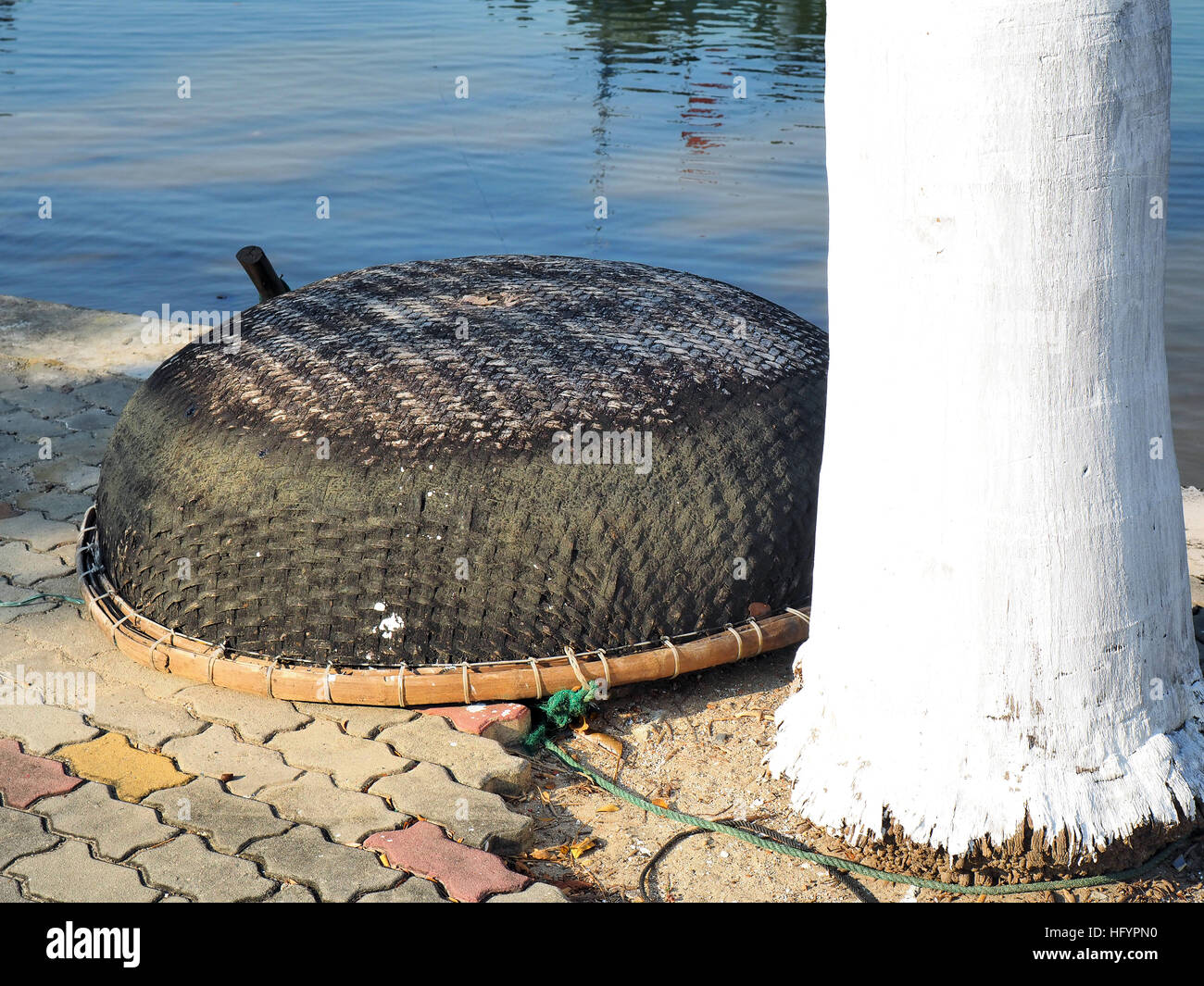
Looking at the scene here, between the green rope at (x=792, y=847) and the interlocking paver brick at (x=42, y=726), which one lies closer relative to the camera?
the green rope at (x=792, y=847)

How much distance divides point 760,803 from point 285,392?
179cm

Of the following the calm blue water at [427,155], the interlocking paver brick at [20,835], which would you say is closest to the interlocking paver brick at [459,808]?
the interlocking paver brick at [20,835]

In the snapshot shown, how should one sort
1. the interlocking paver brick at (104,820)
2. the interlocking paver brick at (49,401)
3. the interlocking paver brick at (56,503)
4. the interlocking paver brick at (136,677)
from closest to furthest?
the interlocking paver brick at (104,820) < the interlocking paver brick at (136,677) < the interlocking paver brick at (56,503) < the interlocking paver brick at (49,401)

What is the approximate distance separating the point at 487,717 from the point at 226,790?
692 millimetres

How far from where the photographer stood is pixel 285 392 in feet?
11.2

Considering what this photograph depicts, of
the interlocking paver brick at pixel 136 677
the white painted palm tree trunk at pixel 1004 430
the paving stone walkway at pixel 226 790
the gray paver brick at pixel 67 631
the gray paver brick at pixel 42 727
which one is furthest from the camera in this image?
the gray paver brick at pixel 67 631

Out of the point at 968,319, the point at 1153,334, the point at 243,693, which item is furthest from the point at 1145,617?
the point at 243,693

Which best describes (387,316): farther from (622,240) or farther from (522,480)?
(622,240)

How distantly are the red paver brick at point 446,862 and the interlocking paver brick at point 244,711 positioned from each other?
0.61 m

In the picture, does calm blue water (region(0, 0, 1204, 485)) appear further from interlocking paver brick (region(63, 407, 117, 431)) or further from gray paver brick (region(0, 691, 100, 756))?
gray paver brick (region(0, 691, 100, 756))

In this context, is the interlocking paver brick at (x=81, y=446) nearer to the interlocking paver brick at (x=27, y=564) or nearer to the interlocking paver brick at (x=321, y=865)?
the interlocking paver brick at (x=27, y=564)

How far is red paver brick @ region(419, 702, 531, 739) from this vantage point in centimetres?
312

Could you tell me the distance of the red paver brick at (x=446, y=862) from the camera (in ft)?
8.21

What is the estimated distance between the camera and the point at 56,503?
4.60 metres
